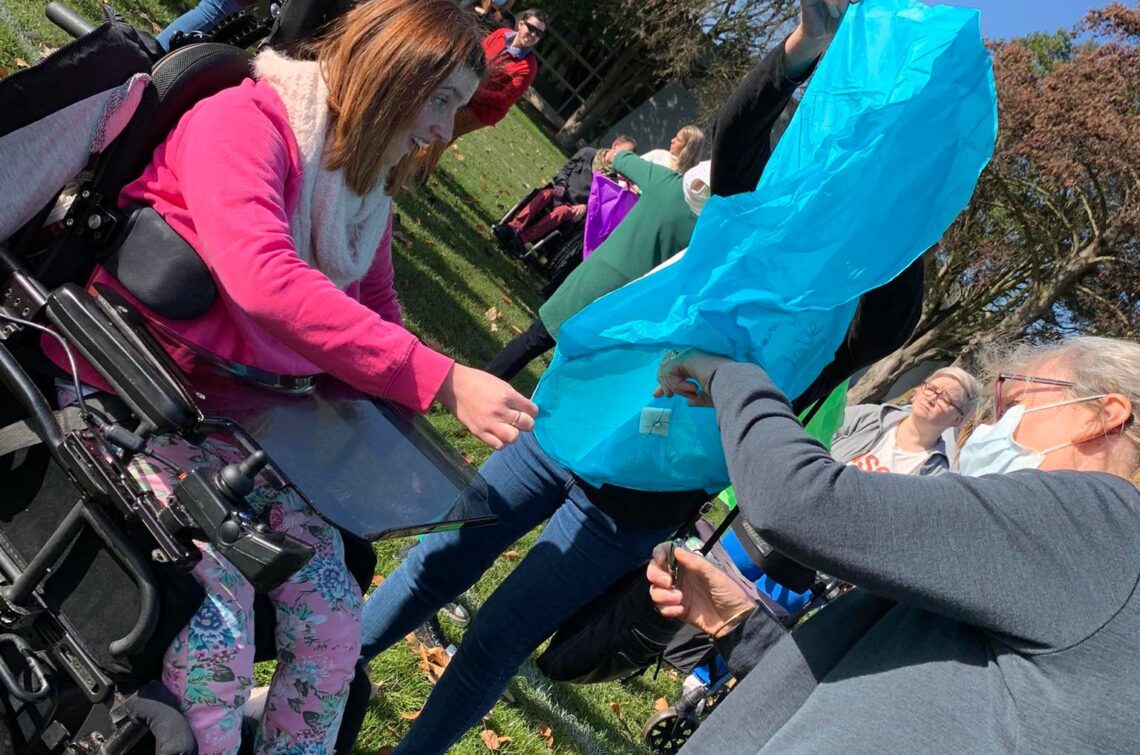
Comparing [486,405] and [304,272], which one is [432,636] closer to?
[486,405]

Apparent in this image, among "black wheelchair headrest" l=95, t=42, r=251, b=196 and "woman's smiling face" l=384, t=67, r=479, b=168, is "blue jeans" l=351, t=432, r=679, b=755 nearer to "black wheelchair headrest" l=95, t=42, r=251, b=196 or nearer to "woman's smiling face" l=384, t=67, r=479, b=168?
"woman's smiling face" l=384, t=67, r=479, b=168

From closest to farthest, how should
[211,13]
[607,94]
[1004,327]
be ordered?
[211,13] < [1004,327] < [607,94]

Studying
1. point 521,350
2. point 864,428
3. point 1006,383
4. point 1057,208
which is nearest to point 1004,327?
point 1057,208

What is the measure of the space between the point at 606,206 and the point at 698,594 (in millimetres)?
5557

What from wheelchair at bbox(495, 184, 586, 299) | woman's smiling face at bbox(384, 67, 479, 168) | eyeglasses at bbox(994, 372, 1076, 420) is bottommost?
wheelchair at bbox(495, 184, 586, 299)

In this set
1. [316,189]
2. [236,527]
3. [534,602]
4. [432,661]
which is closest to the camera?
[236,527]

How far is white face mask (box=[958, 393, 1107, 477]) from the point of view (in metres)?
1.68

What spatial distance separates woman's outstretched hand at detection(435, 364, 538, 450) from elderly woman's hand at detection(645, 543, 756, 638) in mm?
438

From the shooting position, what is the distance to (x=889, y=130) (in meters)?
1.93

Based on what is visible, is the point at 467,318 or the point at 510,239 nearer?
the point at 467,318

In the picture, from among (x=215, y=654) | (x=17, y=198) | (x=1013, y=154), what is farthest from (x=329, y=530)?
(x=1013, y=154)

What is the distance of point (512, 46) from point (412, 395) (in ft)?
18.2

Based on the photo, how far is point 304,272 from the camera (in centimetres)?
174

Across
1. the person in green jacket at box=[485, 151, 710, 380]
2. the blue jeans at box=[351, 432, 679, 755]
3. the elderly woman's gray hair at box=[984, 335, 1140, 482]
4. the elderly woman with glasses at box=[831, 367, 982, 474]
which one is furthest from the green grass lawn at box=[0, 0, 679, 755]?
the elderly woman's gray hair at box=[984, 335, 1140, 482]
